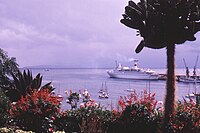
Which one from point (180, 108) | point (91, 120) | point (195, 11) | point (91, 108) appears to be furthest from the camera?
point (91, 108)

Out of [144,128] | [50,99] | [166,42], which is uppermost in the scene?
[166,42]

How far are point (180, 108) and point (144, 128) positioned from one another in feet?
Answer: 3.53

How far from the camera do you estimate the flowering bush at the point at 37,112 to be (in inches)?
409

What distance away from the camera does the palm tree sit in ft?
26.9

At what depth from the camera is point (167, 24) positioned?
27.7 feet

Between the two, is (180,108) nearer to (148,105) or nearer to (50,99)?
(148,105)

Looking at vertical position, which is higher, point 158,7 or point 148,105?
point 158,7

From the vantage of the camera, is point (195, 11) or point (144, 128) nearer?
point (195, 11)

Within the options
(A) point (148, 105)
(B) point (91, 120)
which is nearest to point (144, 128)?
(A) point (148, 105)

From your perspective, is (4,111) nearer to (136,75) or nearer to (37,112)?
(37,112)

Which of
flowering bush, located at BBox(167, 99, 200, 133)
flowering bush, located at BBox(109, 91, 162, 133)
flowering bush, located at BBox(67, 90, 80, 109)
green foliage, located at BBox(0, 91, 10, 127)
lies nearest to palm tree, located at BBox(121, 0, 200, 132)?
flowering bush, located at BBox(167, 99, 200, 133)

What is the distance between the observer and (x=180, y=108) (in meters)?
9.26

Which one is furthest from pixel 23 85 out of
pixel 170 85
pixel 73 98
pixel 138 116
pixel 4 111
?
pixel 170 85

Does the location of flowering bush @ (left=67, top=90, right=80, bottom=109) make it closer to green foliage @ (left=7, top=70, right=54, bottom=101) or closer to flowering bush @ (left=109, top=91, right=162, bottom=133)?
green foliage @ (left=7, top=70, right=54, bottom=101)
